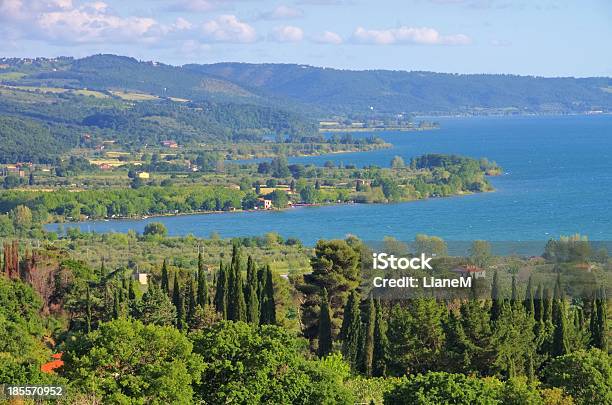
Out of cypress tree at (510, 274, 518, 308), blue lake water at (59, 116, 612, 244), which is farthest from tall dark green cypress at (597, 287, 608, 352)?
blue lake water at (59, 116, 612, 244)

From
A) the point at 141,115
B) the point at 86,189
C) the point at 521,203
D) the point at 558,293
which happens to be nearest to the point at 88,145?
the point at 141,115

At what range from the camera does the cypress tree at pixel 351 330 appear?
90.2 ft

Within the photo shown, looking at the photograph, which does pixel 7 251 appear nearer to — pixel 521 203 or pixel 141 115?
pixel 521 203

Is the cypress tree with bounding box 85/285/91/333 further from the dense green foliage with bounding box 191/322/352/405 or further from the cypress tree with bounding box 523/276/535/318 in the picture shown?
the cypress tree with bounding box 523/276/535/318

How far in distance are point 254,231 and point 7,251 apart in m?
39.5

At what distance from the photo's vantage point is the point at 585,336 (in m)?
27.5

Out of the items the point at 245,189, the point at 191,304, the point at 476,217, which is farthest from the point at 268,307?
the point at 245,189

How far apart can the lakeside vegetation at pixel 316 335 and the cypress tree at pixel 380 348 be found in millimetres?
37

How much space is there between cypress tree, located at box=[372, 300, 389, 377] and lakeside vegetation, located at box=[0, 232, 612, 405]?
0.12 feet

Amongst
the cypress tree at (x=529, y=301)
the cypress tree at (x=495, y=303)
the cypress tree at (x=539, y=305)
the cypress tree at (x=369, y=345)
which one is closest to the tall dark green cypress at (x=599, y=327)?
the cypress tree at (x=539, y=305)

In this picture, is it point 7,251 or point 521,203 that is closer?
point 7,251

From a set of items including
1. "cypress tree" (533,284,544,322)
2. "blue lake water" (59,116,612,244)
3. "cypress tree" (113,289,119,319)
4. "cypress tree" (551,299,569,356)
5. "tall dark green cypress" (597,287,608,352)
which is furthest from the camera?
"blue lake water" (59,116,612,244)

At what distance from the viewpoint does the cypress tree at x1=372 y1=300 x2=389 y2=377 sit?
27.2 meters

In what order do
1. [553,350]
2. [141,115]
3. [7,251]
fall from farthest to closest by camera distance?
[141,115]
[7,251]
[553,350]
